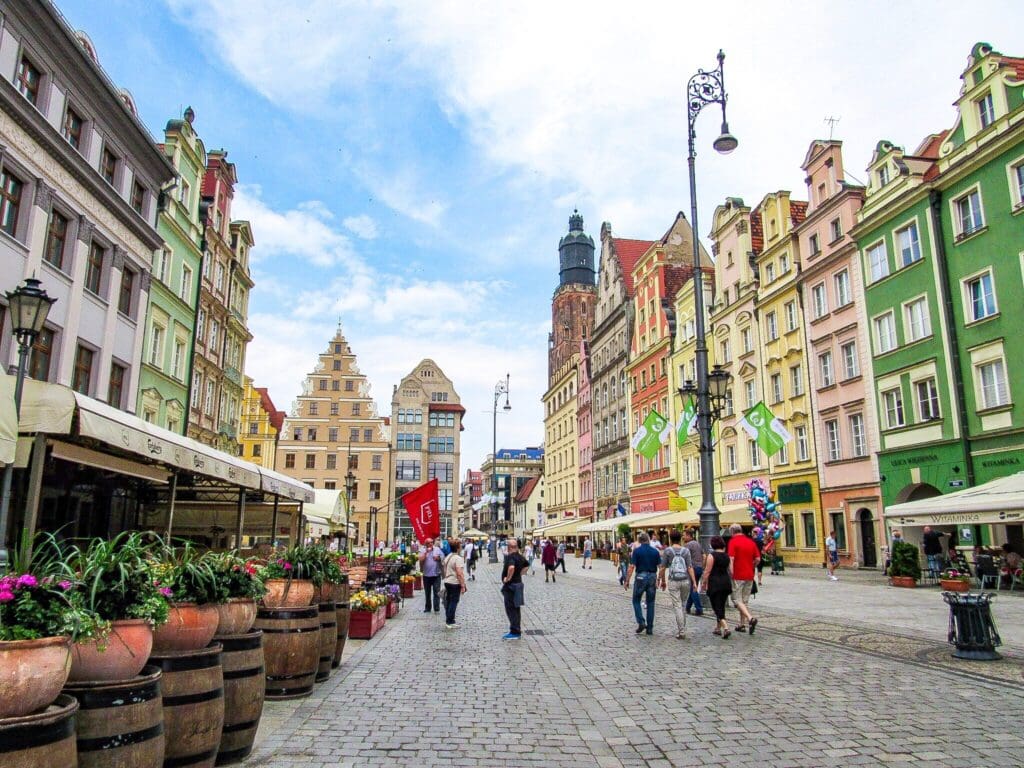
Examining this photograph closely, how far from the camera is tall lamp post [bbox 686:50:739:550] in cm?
1580

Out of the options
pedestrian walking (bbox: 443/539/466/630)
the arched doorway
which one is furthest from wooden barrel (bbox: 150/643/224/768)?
the arched doorway

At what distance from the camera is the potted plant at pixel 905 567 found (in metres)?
21.8

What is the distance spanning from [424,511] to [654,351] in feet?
110

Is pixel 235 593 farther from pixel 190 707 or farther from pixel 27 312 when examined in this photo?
pixel 27 312

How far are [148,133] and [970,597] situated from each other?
25.4 m

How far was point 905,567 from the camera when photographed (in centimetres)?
2194

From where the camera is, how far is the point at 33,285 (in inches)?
402

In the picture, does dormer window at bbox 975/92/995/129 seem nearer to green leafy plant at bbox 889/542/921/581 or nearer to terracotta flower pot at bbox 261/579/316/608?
green leafy plant at bbox 889/542/921/581

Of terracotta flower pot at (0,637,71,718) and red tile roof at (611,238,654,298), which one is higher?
red tile roof at (611,238,654,298)

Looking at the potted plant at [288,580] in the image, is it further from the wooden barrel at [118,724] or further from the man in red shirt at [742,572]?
the man in red shirt at [742,572]

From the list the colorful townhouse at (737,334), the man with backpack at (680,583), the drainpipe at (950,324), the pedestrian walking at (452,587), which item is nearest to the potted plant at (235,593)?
the man with backpack at (680,583)

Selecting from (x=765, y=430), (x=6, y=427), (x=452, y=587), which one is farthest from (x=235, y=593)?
(x=765, y=430)

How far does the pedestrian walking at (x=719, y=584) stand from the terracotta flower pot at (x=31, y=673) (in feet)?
34.4

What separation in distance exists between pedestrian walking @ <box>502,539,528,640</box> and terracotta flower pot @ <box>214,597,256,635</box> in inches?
306
